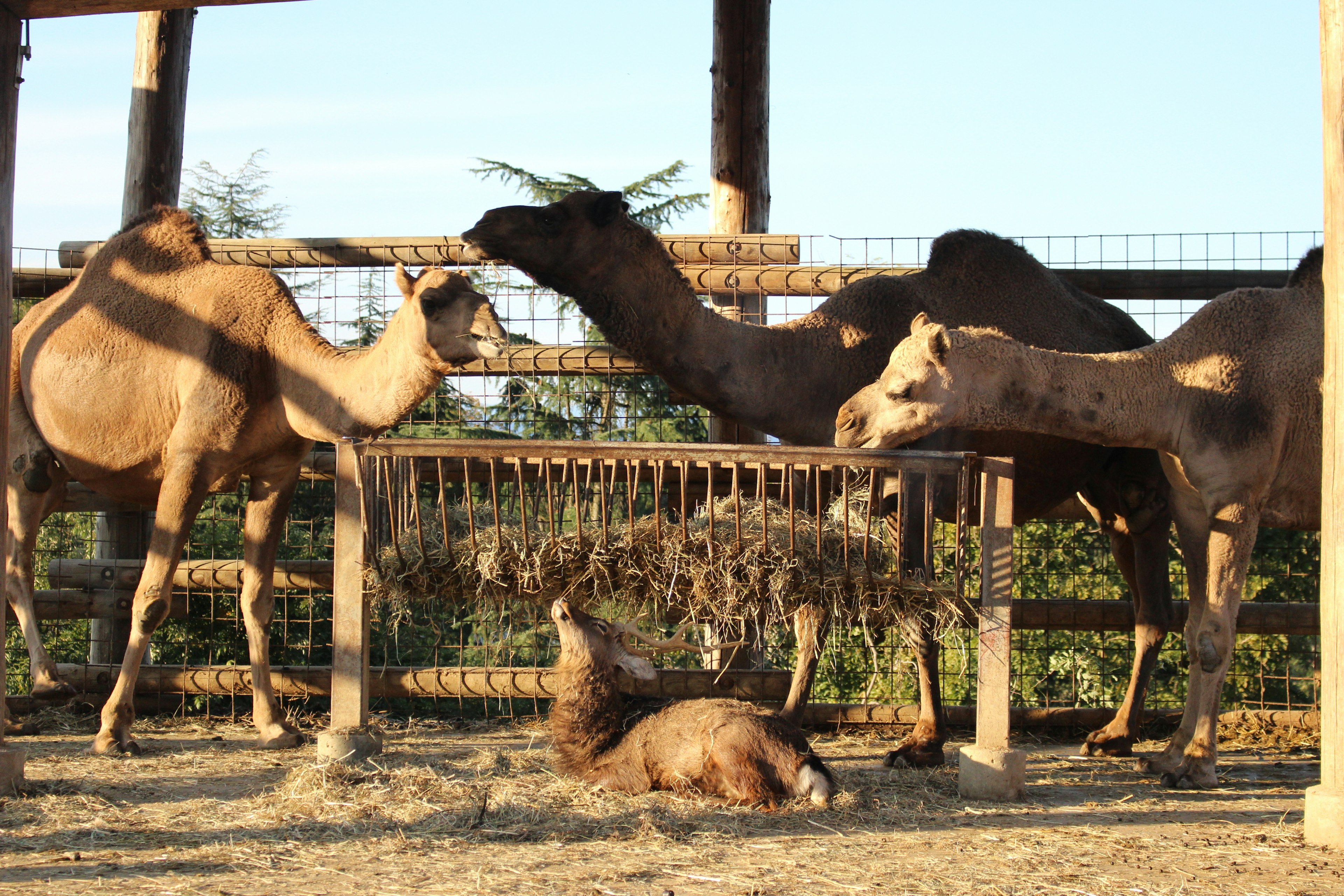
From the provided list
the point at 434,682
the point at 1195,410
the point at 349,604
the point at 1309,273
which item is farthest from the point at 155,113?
the point at 1309,273

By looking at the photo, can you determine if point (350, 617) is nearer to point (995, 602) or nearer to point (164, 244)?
point (995, 602)

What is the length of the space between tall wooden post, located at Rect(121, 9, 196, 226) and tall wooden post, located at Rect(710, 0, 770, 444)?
11.4ft

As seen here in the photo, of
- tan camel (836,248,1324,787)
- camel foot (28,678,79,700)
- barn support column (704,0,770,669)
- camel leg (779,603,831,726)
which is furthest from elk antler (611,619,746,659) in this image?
camel foot (28,678,79,700)

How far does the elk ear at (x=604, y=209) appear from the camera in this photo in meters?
6.51

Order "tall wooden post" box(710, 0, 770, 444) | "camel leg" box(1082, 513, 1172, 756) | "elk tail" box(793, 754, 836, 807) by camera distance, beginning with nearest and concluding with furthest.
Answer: "elk tail" box(793, 754, 836, 807)
"camel leg" box(1082, 513, 1172, 756)
"tall wooden post" box(710, 0, 770, 444)

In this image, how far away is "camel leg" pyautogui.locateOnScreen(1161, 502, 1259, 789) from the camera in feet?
18.2

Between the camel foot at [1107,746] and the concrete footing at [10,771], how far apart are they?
4.90 m

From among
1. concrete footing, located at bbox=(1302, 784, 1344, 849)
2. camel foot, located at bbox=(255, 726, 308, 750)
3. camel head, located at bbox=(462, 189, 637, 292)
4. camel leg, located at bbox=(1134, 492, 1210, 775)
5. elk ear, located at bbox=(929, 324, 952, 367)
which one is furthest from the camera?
camel head, located at bbox=(462, 189, 637, 292)

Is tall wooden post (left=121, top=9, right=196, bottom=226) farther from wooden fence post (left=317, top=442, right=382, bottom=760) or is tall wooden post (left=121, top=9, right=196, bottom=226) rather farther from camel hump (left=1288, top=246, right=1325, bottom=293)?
camel hump (left=1288, top=246, right=1325, bottom=293)

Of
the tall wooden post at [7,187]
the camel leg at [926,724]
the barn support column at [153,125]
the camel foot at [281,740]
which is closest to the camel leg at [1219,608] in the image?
the camel leg at [926,724]

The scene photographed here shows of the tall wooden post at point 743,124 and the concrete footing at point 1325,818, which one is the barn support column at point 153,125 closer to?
the tall wooden post at point 743,124

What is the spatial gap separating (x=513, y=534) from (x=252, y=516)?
88.1 inches

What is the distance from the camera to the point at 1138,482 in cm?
701

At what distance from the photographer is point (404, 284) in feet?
20.0
